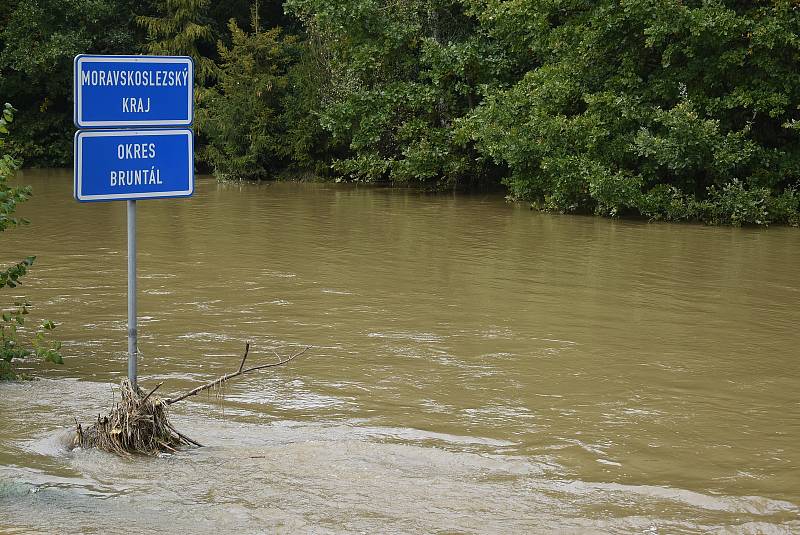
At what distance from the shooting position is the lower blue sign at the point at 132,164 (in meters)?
5.82

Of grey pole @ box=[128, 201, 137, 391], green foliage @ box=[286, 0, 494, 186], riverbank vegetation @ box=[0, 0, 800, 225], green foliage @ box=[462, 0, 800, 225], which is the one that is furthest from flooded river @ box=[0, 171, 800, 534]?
green foliage @ box=[286, 0, 494, 186]

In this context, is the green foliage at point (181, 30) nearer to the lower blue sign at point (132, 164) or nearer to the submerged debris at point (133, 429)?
the lower blue sign at point (132, 164)

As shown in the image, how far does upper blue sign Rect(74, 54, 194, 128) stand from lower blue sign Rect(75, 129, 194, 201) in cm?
7

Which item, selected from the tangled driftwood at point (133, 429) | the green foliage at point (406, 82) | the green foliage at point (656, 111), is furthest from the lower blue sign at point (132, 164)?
the green foliage at point (406, 82)

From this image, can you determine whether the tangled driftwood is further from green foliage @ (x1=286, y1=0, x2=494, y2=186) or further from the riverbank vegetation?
green foliage @ (x1=286, y1=0, x2=494, y2=186)

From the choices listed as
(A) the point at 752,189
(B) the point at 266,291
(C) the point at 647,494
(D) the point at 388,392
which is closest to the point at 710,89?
(A) the point at 752,189

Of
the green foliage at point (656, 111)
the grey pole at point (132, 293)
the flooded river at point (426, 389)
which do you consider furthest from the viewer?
the green foliage at point (656, 111)

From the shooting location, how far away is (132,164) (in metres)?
5.99

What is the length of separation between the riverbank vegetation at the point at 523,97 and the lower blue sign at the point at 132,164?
15239 millimetres

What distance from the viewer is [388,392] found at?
777cm

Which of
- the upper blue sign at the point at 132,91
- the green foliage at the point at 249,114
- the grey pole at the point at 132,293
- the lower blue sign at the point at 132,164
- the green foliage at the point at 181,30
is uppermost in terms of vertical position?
the green foliage at the point at 181,30

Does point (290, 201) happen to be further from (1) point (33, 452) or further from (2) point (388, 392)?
(1) point (33, 452)

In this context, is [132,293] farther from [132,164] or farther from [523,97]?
[523,97]

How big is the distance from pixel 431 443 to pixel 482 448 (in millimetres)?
331
